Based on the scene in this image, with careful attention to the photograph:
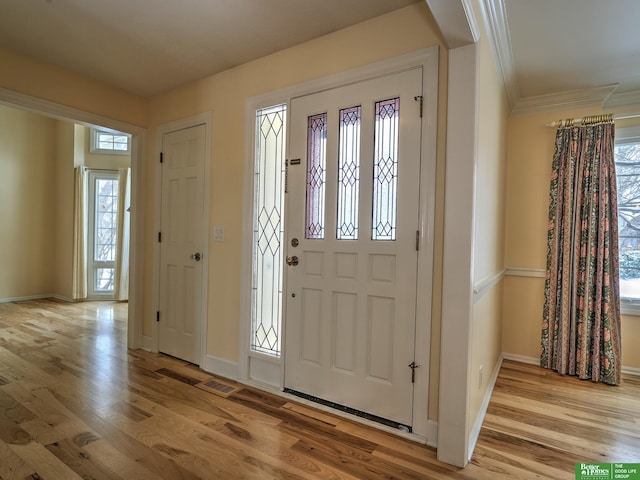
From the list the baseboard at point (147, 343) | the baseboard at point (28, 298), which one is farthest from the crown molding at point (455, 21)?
the baseboard at point (28, 298)

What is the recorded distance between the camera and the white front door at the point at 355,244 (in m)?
1.99

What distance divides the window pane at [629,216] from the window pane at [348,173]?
9.01 ft

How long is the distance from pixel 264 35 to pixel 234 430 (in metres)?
2.58

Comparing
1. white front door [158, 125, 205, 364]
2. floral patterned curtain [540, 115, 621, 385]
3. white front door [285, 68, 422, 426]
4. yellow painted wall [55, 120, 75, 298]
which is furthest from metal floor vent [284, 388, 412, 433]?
yellow painted wall [55, 120, 75, 298]

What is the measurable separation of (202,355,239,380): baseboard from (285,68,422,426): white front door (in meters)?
0.52

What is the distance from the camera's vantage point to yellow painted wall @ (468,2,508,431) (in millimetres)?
1882

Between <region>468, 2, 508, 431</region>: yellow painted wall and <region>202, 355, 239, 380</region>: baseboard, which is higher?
<region>468, 2, 508, 431</region>: yellow painted wall

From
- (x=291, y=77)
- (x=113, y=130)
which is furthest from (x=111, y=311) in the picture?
(x=291, y=77)

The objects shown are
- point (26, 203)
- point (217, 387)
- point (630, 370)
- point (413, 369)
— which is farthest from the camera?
point (26, 203)

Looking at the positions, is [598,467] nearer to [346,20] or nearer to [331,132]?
[331,132]

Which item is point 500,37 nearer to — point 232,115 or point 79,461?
point 232,115

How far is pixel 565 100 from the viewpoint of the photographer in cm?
313

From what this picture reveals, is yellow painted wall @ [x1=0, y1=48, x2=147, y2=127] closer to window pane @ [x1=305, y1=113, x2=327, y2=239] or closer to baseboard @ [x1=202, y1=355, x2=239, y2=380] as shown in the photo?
window pane @ [x1=305, y1=113, x2=327, y2=239]

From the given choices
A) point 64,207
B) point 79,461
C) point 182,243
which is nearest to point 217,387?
point 79,461
